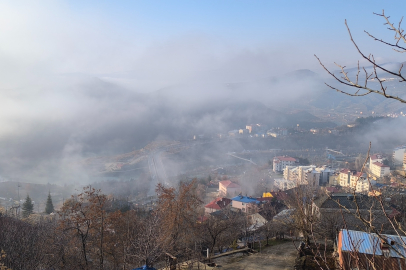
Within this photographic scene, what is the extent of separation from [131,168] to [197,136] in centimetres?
1780

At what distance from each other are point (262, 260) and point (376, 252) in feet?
9.60

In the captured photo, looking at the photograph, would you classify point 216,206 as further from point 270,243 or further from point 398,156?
point 398,156

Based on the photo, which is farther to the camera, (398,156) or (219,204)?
(398,156)

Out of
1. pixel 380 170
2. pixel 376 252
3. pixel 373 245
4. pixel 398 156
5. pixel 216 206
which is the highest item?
pixel 398 156

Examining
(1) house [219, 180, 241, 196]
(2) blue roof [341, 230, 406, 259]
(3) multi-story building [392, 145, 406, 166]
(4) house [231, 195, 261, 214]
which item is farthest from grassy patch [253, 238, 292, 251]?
(3) multi-story building [392, 145, 406, 166]

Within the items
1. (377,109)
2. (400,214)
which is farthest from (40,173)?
(377,109)

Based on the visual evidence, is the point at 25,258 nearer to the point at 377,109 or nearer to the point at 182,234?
the point at 182,234

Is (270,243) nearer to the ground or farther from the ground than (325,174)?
nearer to the ground

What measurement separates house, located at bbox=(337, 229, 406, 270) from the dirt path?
6.33 ft

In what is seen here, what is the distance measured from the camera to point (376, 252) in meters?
3.23

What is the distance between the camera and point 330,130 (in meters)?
45.2

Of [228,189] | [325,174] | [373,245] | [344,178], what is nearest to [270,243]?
[373,245]

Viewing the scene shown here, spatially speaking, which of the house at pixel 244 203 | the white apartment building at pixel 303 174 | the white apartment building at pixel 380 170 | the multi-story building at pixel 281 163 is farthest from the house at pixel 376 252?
the multi-story building at pixel 281 163

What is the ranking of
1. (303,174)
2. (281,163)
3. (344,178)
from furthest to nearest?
(281,163), (303,174), (344,178)
